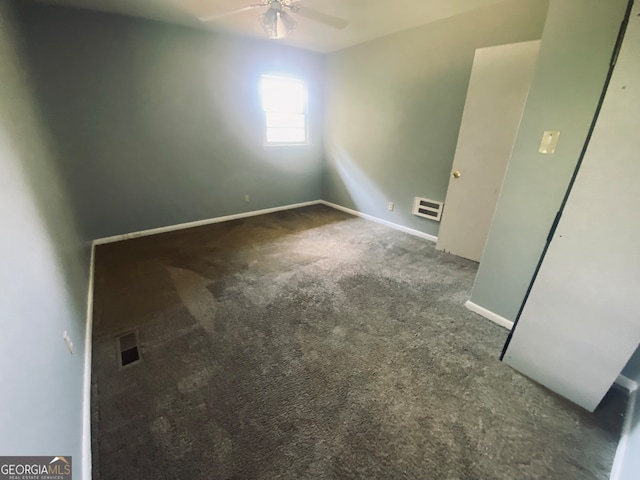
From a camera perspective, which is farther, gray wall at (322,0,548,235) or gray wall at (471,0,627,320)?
gray wall at (322,0,548,235)

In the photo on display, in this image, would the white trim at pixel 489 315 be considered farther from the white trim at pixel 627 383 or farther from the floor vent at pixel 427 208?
the floor vent at pixel 427 208

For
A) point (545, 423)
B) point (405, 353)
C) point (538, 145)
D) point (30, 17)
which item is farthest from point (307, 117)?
point (545, 423)

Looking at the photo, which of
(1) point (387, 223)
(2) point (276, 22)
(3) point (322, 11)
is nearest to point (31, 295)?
(2) point (276, 22)

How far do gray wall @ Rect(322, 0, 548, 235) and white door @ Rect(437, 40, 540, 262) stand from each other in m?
0.22

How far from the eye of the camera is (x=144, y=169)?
3318 millimetres

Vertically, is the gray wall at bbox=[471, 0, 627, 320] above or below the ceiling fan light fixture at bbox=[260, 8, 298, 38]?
below

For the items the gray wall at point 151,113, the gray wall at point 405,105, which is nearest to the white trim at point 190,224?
the gray wall at point 151,113

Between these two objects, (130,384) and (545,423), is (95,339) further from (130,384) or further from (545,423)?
(545,423)

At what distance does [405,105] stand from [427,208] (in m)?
1.35

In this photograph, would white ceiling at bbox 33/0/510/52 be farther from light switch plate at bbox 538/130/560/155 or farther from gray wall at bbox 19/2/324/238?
light switch plate at bbox 538/130/560/155

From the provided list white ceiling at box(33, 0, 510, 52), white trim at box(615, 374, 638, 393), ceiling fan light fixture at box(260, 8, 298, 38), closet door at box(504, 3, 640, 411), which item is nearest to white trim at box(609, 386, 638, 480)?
white trim at box(615, 374, 638, 393)

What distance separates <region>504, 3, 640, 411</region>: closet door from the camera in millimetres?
1133

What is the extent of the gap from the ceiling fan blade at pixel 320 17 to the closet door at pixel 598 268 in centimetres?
233

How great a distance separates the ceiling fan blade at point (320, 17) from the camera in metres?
2.47
